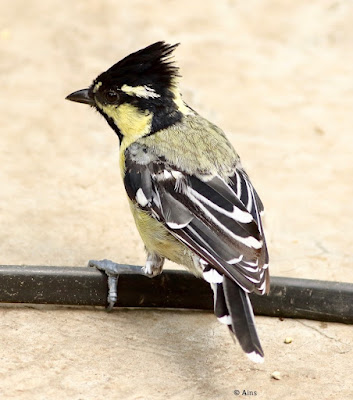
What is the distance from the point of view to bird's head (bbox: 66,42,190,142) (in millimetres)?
4777

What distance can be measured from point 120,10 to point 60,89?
1639 mm

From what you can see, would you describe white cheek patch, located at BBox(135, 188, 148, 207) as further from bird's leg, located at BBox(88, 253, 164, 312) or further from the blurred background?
the blurred background

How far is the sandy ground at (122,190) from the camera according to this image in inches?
168

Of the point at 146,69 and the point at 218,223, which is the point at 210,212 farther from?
the point at 146,69

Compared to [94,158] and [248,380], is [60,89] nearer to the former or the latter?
[94,158]

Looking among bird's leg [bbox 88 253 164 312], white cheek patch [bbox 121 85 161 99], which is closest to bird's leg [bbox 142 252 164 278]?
bird's leg [bbox 88 253 164 312]

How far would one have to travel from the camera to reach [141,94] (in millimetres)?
4879

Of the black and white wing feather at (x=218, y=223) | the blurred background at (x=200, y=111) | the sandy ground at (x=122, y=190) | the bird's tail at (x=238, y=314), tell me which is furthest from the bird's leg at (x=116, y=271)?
the bird's tail at (x=238, y=314)

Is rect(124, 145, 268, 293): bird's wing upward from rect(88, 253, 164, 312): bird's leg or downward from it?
upward

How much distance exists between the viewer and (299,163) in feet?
21.7

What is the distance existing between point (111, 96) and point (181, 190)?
85 centimetres

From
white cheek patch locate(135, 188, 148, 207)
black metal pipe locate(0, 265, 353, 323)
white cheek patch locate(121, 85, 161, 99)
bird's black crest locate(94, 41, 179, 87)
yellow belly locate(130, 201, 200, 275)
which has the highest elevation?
bird's black crest locate(94, 41, 179, 87)

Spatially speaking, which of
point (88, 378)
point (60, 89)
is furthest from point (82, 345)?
point (60, 89)

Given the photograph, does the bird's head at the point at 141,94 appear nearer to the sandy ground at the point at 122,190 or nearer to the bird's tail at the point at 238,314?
the sandy ground at the point at 122,190
